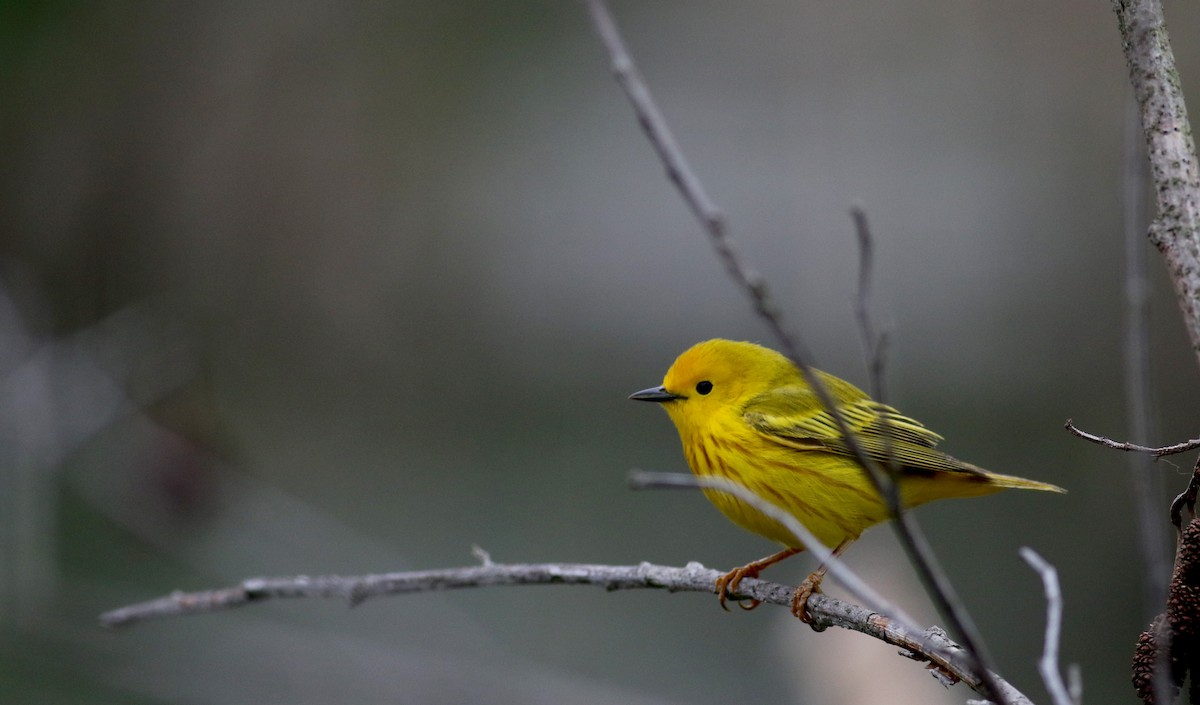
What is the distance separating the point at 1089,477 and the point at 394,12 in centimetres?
466

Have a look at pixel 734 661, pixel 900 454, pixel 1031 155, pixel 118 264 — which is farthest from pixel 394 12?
pixel 900 454

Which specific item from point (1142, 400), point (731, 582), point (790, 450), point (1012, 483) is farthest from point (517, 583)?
point (1142, 400)

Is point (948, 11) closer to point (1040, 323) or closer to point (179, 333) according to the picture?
point (1040, 323)

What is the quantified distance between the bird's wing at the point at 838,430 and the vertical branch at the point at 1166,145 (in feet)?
3.81

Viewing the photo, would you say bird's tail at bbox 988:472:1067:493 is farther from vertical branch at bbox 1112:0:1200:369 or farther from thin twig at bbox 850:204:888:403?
thin twig at bbox 850:204:888:403

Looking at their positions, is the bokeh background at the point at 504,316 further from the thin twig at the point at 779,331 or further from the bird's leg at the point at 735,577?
the thin twig at the point at 779,331

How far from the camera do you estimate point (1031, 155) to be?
17.9 feet

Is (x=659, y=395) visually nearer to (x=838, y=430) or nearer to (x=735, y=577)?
(x=838, y=430)

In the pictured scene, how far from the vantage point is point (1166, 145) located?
116 cm

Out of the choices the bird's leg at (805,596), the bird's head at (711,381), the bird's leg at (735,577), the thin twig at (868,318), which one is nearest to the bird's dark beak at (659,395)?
the bird's head at (711,381)

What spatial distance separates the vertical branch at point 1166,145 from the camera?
3.74 feet

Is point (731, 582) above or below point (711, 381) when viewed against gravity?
below

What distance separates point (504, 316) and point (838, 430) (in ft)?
13.9

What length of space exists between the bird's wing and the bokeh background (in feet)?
6.14
